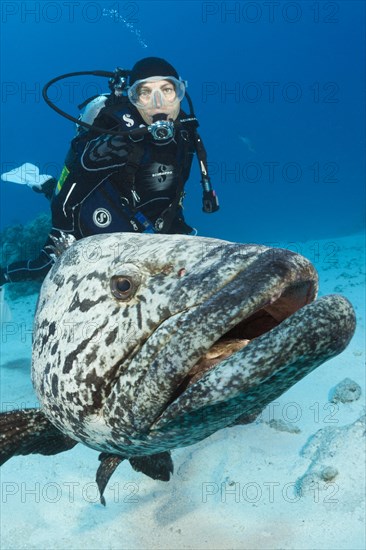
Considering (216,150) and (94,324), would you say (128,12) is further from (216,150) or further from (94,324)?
(94,324)

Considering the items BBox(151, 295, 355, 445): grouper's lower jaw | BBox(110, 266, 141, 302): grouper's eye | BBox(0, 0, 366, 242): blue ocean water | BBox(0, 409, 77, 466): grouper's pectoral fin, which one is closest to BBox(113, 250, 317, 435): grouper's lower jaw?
BBox(151, 295, 355, 445): grouper's lower jaw

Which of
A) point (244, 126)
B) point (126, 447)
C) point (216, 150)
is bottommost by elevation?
point (126, 447)

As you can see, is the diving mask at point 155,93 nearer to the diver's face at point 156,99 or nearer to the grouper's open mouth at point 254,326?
the diver's face at point 156,99

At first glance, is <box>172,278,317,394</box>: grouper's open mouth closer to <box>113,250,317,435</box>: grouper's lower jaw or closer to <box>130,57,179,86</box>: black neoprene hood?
<box>113,250,317,435</box>: grouper's lower jaw

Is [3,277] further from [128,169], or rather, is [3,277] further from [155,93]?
[155,93]

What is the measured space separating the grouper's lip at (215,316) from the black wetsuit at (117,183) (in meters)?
3.26

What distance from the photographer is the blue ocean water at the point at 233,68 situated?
10375 centimetres

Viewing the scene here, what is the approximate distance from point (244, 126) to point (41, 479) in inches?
5509

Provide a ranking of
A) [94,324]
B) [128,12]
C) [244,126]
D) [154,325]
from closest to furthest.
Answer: [154,325], [94,324], [128,12], [244,126]

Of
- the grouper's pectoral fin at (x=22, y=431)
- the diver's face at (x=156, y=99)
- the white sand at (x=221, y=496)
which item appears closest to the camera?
the grouper's pectoral fin at (x=22, y=431)

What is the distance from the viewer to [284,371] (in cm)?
178

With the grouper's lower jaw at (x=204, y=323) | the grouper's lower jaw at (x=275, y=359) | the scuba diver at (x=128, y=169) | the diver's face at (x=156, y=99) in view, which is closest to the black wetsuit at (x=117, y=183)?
the scuba diver at (x=128, y=169)

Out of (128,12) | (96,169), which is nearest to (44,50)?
(128,12)

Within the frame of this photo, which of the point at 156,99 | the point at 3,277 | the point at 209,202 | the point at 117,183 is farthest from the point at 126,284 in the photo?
the point at 3,277
